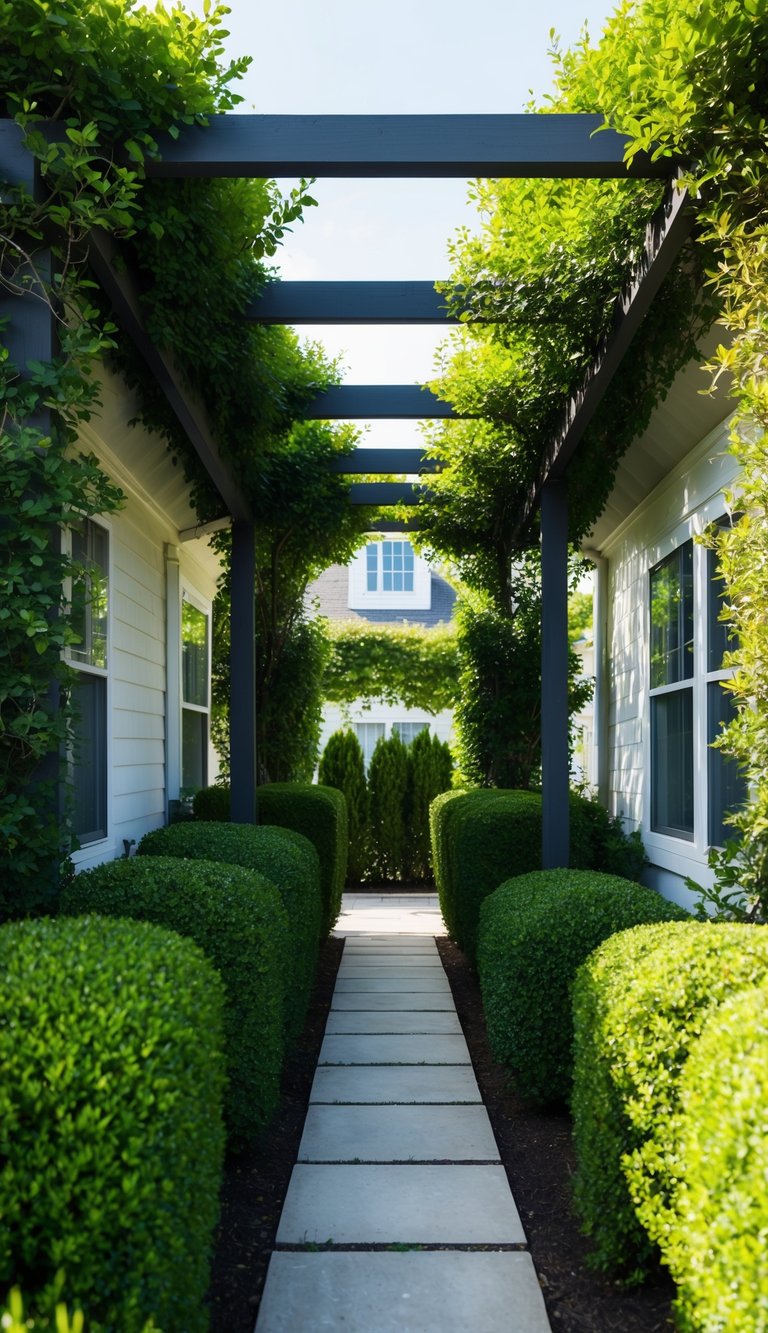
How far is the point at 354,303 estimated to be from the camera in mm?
4988

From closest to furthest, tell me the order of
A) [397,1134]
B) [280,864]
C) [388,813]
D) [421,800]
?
1. [397,1134]
2. [280,864]
3. [388,813]
4. [421,800]

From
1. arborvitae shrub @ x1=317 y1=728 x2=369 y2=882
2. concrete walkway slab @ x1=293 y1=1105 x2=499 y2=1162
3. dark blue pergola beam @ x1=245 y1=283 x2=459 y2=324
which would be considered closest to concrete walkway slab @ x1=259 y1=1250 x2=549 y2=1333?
concrete walkway slab @ x1=293 y1=1105 x2=499 y2=1162

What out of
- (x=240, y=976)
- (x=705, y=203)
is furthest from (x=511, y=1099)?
(x=705, y=203)

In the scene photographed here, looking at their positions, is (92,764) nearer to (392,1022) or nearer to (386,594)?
(392,1022)

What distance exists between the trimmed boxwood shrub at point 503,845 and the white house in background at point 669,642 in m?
0.23

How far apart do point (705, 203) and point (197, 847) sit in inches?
127

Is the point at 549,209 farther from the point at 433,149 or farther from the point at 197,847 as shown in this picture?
the point at 197,847

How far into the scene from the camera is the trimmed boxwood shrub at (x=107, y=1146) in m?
1.86

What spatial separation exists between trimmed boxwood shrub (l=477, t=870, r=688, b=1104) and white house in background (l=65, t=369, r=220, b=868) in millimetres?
1838

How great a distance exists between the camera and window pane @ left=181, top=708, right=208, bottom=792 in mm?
8383

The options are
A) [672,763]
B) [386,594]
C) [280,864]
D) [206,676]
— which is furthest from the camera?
[386,594]

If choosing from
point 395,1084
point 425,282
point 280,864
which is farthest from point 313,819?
point 425,282

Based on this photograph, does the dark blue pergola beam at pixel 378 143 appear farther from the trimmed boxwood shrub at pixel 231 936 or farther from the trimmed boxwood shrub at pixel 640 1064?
the trimmed boxwood shrub at pixel 640 1064

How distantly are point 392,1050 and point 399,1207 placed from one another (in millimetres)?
1861
